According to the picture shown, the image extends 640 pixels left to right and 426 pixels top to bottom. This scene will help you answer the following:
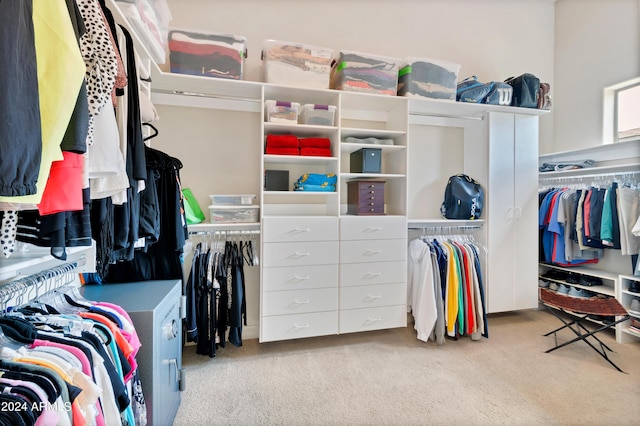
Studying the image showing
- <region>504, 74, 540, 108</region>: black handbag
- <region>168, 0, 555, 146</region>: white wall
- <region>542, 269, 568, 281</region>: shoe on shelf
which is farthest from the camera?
<region>542, 269, 568, 281</region>: shoe on shelf

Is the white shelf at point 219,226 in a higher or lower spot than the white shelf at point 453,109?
lower

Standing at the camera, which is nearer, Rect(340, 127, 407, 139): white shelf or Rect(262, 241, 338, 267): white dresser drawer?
Rect(262, 241, 338, 267): white dresser drawer

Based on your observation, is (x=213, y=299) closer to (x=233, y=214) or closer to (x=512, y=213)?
(x=233, y=214)

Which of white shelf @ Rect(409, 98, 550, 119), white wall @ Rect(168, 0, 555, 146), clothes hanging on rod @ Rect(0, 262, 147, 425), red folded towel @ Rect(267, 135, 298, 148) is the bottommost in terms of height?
clothes hanging on rod @ Rect(0, 262, 147, 425)

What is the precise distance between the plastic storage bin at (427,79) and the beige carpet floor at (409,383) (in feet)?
7.33

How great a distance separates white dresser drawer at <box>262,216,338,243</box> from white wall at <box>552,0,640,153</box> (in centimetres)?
306

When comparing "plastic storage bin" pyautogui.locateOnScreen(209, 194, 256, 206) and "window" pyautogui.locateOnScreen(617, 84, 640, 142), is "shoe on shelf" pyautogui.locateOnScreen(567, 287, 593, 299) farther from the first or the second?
"plastic storage bin" pyautogui.locateOnScreen(209, 194, 256, 206)

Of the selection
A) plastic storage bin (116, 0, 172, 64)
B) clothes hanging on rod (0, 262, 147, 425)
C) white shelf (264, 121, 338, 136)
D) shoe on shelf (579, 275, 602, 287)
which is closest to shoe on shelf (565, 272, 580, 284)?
shoe on shelf (579, 275, 602, 287)

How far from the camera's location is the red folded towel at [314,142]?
2.37 metres

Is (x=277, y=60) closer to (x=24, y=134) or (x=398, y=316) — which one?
(x=24, y=134)

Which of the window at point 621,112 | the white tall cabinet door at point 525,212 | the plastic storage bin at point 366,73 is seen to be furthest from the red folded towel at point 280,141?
the window at point 621,112

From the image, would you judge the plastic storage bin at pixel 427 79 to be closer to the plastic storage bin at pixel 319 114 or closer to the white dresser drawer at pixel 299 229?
the plastic storage bin at pixel 319 114

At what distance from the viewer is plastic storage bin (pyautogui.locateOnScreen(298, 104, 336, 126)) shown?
2348 millimetres

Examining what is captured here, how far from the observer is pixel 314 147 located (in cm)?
238
